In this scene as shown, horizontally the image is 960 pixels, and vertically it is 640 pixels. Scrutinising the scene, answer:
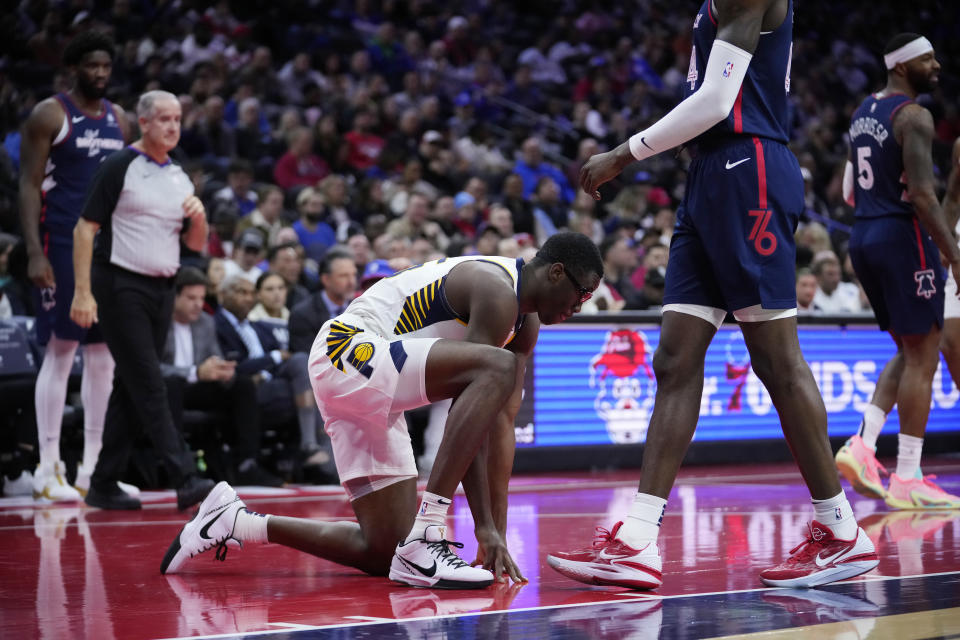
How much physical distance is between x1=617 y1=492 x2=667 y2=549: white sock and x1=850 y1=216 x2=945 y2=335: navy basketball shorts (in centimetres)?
261

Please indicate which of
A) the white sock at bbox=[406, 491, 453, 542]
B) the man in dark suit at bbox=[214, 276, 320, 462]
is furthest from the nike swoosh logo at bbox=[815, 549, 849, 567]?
the man in dark suit at bbox=[214, 276, 320, 462]

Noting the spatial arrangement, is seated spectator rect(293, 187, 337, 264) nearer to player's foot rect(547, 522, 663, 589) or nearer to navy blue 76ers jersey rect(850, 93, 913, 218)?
navy blue 76ers jersey rect(850, 93, 913, 218)

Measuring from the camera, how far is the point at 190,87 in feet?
41.3

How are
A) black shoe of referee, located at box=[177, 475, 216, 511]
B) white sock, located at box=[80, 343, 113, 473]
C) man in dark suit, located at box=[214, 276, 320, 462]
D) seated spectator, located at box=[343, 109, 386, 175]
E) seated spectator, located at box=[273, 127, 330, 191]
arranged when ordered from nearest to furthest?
black shoe of referee, located at box=[177, 475, 216, 511], white sock, located at box=[80, 343, 113, 473], man in dark suit, located at box=[214, 276, 320, 462], seated spectator, located at box=[273, 127, 330, 191], seated spectator, located at box=[343, 109, 386, 175]

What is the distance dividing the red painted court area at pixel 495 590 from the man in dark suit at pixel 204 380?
1.38 metres

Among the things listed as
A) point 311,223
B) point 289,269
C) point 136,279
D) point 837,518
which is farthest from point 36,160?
point 837,518

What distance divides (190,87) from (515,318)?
380 inches

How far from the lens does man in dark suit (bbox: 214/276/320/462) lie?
763 cm

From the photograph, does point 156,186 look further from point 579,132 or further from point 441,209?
point 579,132

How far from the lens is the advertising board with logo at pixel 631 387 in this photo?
8.36m

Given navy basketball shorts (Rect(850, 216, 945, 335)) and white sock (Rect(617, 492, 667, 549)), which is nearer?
white sock (Rect(617, 492, 667, 549))

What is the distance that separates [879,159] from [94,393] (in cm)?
428

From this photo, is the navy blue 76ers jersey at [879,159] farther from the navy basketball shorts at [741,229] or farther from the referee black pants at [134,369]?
the referee black pants at [134,369]

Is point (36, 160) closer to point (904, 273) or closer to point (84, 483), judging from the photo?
point (84, 483)
